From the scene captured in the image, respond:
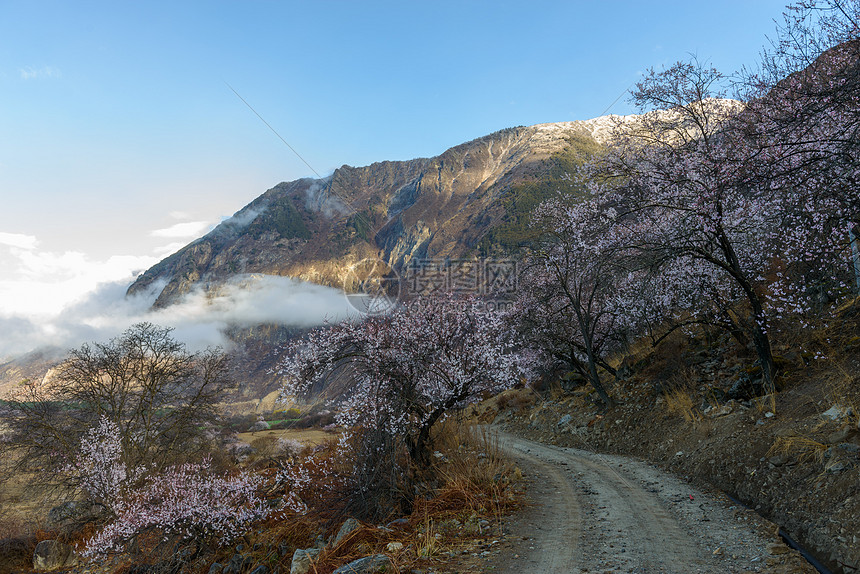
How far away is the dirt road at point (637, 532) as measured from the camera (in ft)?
18.8

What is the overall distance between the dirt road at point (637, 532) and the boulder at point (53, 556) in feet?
88.4

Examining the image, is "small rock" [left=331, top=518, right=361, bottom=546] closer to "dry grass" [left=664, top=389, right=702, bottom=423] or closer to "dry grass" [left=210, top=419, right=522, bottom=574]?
"dry grass" [left=210, top=419, right=522, bottom=574]

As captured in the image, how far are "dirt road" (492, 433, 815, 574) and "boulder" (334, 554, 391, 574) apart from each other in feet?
5.55

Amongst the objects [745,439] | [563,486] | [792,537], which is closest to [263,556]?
[563,486]

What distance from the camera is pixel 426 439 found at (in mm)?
12141

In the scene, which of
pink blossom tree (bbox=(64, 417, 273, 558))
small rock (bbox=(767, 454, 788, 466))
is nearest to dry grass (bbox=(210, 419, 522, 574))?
pink blossom tree (bbox=(64, 417, 273, 558))

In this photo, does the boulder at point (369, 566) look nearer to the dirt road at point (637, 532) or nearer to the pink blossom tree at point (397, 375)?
the dirt road at point (637, 532)

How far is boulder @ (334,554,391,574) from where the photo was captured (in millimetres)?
6066

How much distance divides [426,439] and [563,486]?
3990 millimetres

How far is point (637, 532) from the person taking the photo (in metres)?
7.03

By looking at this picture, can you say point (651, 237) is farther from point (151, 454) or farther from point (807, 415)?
point (151, 454)

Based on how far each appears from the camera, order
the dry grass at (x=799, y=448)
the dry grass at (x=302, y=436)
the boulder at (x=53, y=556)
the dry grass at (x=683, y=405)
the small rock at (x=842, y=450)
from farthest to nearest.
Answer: the dry grass at (x=302, y=436) < the boulder at (x=53, y=556) < the dry grass at (x=683, y=405) < the dry grass at (x=799, y=448) < the small rock at (x=842, y=450)

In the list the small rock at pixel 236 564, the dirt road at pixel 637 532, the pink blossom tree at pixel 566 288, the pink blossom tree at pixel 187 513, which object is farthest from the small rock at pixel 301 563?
the pink blossom tree at pixel 566 288

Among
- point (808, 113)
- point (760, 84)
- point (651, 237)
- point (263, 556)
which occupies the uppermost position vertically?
point (760, 84)
